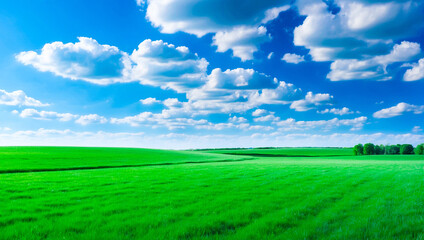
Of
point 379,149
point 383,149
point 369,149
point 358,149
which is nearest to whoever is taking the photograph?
point 369,149

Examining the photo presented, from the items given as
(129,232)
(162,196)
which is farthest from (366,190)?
(129,232)

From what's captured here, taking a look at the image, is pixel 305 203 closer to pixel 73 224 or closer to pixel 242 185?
pixel 242 185

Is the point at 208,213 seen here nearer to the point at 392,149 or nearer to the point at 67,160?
the point at 67,160

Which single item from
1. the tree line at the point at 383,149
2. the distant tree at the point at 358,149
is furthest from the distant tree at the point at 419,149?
the distant tree at the point at 358,149

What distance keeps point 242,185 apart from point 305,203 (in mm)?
6621

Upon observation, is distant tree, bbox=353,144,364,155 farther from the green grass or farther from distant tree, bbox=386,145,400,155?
the green grass

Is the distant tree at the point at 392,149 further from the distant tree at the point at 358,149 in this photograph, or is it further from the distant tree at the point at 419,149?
the distant tree at the point at 358,149

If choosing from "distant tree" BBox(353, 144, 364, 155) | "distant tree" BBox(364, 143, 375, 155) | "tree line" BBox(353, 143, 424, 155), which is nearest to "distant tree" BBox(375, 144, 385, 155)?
"tree line" BBox(353, 143, 424, 155)

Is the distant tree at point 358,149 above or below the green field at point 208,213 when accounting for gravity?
above

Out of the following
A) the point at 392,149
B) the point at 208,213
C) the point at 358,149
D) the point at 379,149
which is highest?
the point at 392,149

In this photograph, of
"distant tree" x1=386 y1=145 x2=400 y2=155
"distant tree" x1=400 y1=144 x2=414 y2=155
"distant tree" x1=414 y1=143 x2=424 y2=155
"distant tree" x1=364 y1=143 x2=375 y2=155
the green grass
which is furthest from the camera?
"distant tree" x1=386 y1=145 x2=400 y2=155

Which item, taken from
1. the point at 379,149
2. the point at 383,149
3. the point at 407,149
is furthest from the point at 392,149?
the point at 379,149

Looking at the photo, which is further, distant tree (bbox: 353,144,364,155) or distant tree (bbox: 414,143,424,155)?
distant tree (bbox: 353,144,364,155)

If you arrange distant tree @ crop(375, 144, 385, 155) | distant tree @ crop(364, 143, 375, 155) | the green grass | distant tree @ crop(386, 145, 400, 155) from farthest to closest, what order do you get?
distant tree @ crop(386, 145, 400, 155)
distant tree @ crop(375, 144, 385, 155)
distant tree @ crop(364, 143, 375, 155)
the green grass
